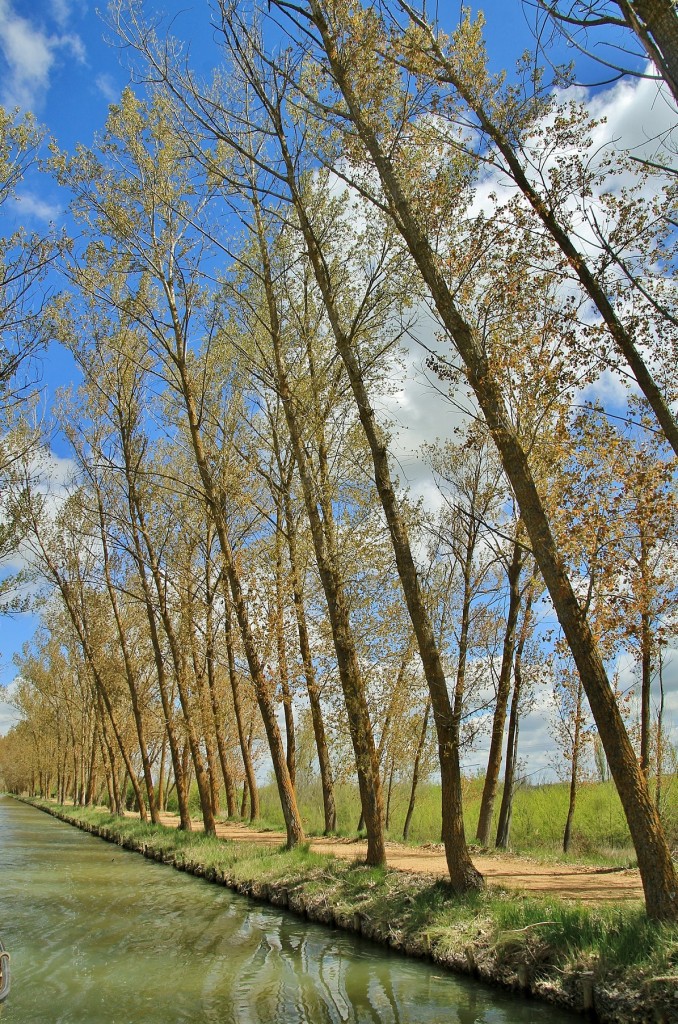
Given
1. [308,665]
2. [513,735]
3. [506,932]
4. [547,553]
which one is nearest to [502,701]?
[513,735]

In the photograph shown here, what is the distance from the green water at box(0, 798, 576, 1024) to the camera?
6461 mm

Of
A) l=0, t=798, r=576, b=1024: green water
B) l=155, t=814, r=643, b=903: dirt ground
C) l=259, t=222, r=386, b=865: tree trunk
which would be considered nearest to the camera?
l=0, t=798, r=576, b=1024: green water

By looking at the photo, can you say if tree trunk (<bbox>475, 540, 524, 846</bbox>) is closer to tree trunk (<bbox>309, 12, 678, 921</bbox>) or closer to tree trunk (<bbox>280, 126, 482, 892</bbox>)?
tree trunk (<bbox>280, 126, 482, 892</bbox>)

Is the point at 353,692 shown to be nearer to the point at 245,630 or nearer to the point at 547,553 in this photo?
the point at 245,630

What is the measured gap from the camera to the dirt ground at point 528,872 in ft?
32.2

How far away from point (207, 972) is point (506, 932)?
3078 millimetres

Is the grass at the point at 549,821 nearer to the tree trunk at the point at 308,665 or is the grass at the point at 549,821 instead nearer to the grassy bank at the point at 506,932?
the tree trunk at the point at 308,665

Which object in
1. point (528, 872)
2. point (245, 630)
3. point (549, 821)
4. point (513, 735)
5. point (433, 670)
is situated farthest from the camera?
point (549, 821)

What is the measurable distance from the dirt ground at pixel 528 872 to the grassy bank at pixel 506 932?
1.04 m

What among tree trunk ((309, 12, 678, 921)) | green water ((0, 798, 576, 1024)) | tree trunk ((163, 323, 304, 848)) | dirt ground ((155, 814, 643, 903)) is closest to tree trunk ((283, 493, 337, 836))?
tree trunk ((163, 323, 304, 848))

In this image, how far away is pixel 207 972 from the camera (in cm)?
785

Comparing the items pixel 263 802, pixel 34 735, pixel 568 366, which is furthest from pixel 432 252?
pixel 34 735

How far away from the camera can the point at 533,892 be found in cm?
950

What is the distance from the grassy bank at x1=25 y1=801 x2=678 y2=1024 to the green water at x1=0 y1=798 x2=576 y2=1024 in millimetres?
218
